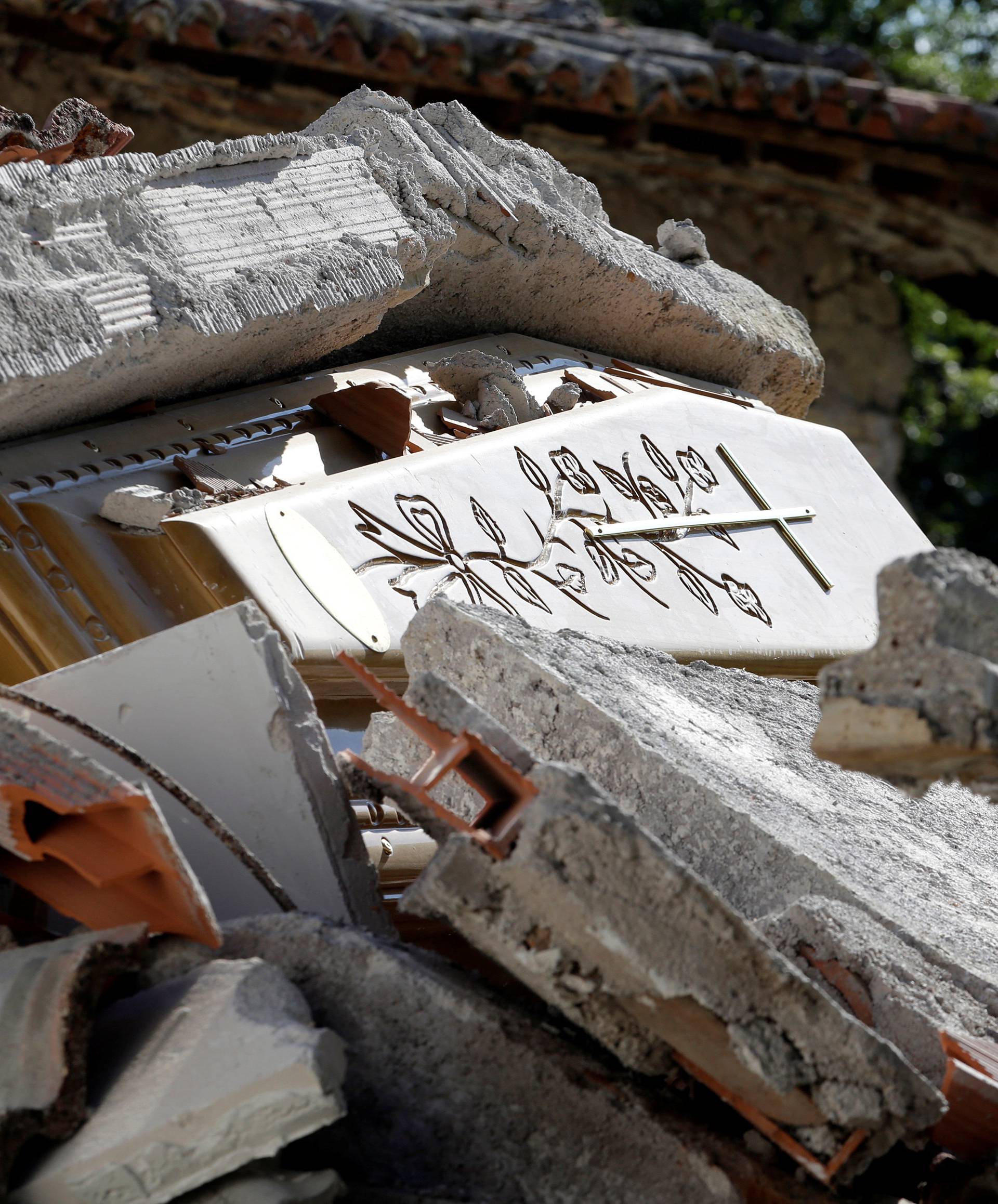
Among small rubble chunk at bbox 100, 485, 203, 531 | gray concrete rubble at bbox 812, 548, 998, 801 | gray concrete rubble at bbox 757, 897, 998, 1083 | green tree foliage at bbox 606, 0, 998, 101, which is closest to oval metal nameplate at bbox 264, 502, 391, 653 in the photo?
small rubble chunk at bbox 100, 485, 203, 531

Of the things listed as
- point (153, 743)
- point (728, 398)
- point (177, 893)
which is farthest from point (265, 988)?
point (728, 398)

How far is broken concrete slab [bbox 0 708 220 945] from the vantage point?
45.9 inches

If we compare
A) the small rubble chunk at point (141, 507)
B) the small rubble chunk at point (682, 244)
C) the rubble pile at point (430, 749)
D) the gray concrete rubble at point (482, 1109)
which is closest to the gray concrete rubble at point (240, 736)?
the rubble pile at point (430, 749)

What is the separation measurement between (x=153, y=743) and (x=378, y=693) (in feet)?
0.98

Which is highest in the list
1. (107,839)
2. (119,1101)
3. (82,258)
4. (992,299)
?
(82,258)

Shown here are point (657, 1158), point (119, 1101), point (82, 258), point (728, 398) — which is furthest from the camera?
point (728, 398)

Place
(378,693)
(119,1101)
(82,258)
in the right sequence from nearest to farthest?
(119,1101)
(378,693)
(82,258)

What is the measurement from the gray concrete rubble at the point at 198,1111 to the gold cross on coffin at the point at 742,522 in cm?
164

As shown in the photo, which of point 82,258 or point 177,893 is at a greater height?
point 82,258

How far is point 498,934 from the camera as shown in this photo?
3.89 feet

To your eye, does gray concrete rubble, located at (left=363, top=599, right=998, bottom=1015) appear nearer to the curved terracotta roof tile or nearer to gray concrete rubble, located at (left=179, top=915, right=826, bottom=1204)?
gray concrete rubble, located at (left=179, top=915, right=826, bottom=1204)

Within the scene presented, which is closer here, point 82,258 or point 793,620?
point 82,258

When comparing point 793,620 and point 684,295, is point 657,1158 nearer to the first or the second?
point 793,620

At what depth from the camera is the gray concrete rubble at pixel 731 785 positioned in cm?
162
